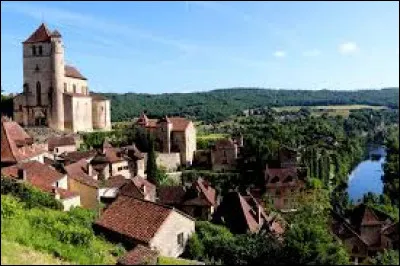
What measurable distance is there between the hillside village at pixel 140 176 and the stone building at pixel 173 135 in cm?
10

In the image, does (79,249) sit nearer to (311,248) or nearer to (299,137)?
(311,248)

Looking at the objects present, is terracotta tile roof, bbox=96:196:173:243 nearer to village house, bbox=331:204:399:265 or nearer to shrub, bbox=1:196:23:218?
shrub, bbox=1:196:23:218

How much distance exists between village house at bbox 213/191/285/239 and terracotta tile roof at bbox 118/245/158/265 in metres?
15.6

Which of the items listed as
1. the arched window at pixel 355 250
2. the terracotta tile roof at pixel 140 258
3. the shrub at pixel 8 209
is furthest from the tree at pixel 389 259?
the shrub at pixel 8 209

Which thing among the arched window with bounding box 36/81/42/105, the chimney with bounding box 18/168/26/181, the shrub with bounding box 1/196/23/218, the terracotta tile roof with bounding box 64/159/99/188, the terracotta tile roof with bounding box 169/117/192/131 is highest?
the arched window with bounding box 36/81/42/105

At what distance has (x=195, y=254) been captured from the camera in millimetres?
22641

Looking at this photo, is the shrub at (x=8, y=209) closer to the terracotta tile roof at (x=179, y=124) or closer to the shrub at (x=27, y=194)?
the shrub at (x=27, y=194)

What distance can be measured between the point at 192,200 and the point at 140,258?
917 inches

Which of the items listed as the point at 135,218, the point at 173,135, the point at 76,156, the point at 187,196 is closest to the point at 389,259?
the point at 135,218

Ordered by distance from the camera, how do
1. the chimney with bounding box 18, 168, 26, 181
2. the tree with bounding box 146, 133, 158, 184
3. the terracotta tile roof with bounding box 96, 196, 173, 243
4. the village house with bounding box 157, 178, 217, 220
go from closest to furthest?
the terracotta tile roof with bounding box 96, 196, 173, 243 → the chimney with bounding box 18, 168, 26, 181 → the village house with bounding box 157, 178, 217, 220 → the tree with bounding box 146, 133, 158, 184

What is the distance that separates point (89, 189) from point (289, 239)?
15.9 m

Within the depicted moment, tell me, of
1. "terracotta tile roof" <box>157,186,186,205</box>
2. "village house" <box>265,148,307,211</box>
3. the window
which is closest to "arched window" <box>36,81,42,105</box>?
"terracotta tile roof" <box>157,186,186,205</box>

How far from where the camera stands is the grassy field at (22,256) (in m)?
13.3

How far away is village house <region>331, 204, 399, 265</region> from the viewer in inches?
826
